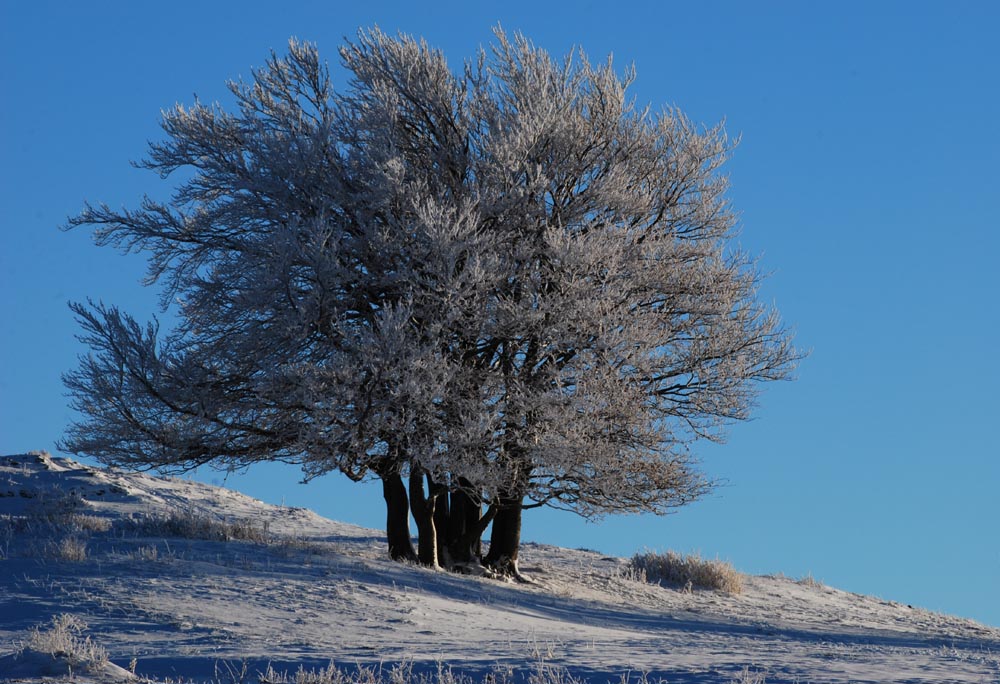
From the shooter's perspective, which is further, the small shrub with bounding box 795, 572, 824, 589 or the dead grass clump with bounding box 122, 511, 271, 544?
the small shrub with bounding box 795, 572, 824, 589

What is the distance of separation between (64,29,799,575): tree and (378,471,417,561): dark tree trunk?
0.03 m

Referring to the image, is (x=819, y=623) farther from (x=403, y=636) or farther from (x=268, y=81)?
(x=268, y=81)

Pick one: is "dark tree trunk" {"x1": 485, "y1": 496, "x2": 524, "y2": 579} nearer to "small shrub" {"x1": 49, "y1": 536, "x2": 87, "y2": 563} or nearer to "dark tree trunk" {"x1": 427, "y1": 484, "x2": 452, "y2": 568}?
"dark tree trunk" {"x1": 427, "y1": 484, "x2": 452, "y2": 568}

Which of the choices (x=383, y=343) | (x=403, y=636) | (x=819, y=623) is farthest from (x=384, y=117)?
(x=819, y=623)

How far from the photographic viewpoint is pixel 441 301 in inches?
569

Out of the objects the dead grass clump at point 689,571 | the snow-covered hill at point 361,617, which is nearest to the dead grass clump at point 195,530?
the snow-covered hill at point 361,617

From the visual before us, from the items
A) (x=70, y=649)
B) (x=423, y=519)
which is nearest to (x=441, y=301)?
(x=423, y=519)

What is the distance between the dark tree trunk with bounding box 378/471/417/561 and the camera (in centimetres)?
1608

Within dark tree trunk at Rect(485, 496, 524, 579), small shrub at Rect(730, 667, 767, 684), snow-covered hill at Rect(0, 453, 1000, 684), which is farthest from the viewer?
dark tree trunk at Rect(485, 496, 524, 579)

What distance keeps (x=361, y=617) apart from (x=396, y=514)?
566 centimetres

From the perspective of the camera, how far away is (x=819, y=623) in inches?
639

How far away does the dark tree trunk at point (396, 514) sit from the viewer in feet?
52.7

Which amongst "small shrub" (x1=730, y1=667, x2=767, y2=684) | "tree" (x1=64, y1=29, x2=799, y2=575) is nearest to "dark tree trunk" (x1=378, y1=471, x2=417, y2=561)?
"tree" (x1=64, y1=29, x2=799, y2=575)

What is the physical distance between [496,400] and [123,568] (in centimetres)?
591
